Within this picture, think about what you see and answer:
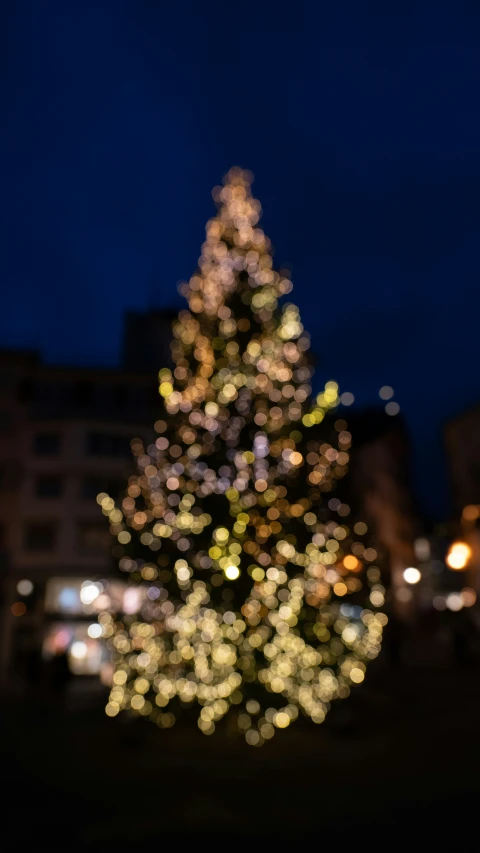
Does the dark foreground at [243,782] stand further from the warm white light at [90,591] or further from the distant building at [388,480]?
the distant building at [388,480]

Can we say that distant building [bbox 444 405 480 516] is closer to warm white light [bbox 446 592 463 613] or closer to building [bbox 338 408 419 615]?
warm white light [bbox 446 592 463 613]

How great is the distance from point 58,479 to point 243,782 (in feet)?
79.5

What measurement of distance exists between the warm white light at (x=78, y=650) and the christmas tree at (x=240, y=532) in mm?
12565

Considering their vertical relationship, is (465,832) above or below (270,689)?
below

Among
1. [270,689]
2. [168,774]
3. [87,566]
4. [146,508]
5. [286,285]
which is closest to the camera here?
[168,774]

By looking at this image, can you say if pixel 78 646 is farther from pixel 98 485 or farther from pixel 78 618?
pixel 98 485

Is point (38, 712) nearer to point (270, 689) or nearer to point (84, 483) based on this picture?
point (270, 689)

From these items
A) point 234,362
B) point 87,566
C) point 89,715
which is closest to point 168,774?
point 89,715

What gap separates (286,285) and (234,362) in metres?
2.12

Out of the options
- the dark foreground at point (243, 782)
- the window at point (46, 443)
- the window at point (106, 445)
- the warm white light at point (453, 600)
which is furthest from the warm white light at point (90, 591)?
the warm white light at point (453, 600)

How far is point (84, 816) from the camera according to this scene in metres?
6.79

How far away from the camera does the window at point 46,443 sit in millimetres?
31003

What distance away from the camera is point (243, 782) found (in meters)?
8.07

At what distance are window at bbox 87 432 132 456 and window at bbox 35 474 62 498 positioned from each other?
2.05 m
